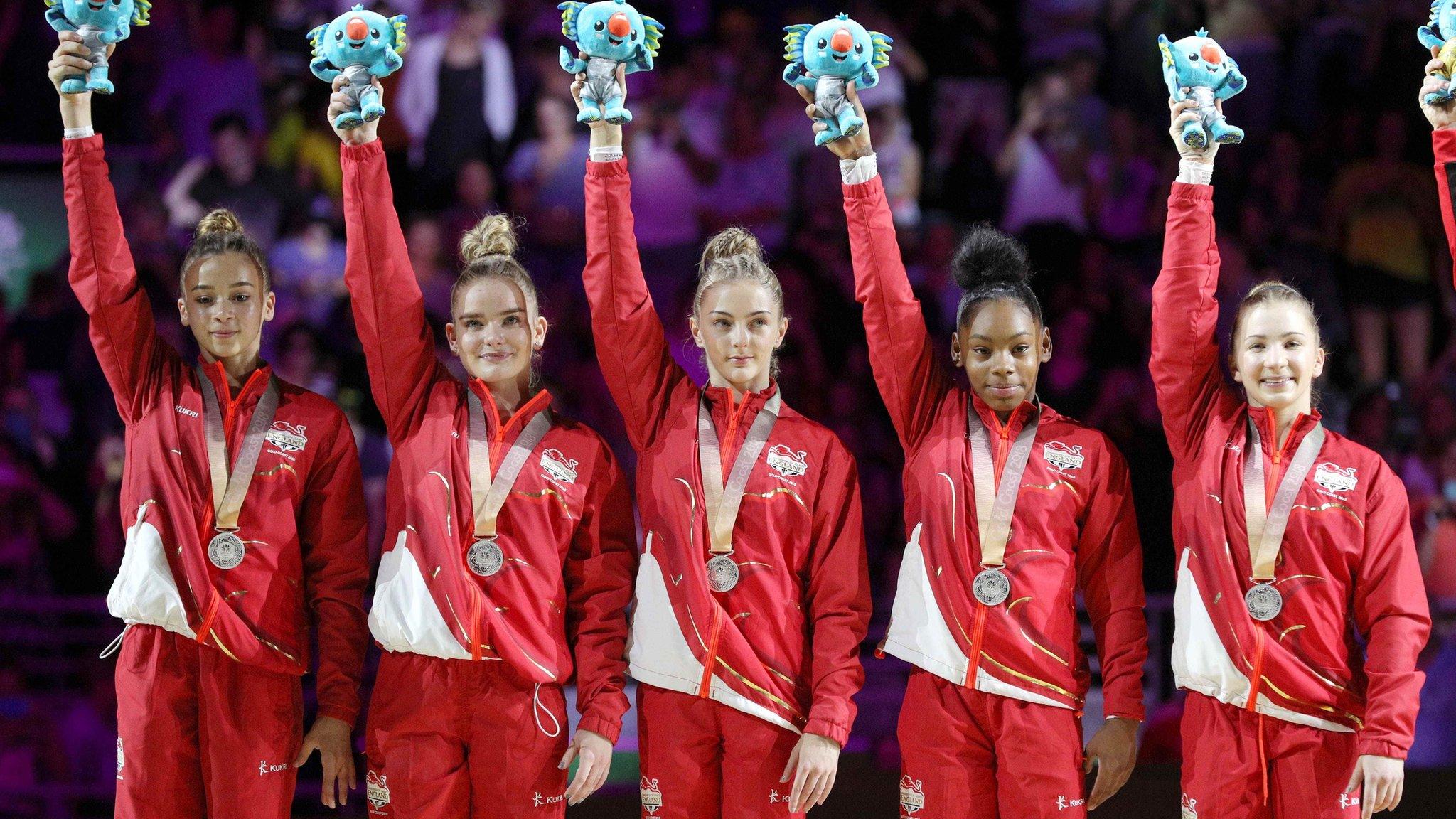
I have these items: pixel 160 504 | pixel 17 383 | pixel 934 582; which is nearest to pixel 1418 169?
pixel 934 582

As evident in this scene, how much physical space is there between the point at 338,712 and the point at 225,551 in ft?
1.40

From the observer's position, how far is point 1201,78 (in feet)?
10.2

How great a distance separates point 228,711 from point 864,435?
2707 millimetres

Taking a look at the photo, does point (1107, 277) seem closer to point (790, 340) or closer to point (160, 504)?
point (790, 340)

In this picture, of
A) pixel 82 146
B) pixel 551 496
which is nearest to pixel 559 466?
pixel 551 496

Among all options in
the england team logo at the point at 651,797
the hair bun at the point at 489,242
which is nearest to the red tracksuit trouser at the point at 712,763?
the england team logo at the point at 651,797

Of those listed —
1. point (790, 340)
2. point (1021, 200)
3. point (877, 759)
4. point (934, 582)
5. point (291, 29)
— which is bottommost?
point (877, 759)

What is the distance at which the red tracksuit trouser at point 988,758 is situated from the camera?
303cm

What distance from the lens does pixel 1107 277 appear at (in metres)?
5.41

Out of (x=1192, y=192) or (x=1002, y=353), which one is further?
(x=1002, y=353)

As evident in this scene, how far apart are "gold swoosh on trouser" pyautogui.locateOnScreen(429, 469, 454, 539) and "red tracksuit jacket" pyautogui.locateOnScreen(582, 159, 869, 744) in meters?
0.42

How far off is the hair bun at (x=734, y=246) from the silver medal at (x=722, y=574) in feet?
2.28

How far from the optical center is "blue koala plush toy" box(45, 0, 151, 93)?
3.14 m

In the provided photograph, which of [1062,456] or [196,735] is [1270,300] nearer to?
[1062,456]
